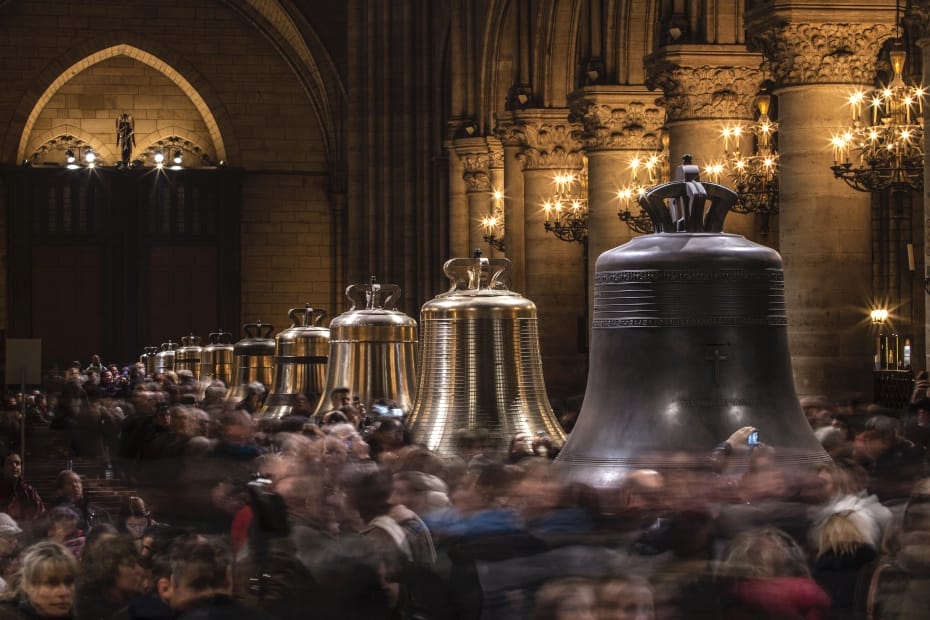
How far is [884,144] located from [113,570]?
11.7m

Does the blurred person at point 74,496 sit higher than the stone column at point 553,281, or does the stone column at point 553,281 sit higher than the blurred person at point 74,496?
the stone column at point 553,281

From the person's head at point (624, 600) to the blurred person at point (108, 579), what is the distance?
155 centimetres

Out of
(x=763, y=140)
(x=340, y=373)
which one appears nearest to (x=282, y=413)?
(x=340, y=373)

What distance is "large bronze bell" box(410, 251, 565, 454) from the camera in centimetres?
969

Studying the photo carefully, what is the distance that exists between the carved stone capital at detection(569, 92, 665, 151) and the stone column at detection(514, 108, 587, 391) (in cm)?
422

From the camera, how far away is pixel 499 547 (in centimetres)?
575

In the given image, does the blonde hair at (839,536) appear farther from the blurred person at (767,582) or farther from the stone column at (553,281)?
the stone column at (553,281)

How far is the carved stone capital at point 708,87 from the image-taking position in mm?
17406

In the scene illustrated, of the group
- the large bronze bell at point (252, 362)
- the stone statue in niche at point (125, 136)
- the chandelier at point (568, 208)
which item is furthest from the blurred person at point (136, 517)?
the stone statue in niche at point (125, 136)

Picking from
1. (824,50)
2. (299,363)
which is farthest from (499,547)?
(299,363)

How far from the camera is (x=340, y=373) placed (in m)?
12.5

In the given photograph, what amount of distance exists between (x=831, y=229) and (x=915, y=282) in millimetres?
17066

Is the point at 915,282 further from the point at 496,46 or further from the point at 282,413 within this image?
the point at 282,413

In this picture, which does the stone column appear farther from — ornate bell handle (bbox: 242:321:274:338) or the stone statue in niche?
the stone statue in niche
